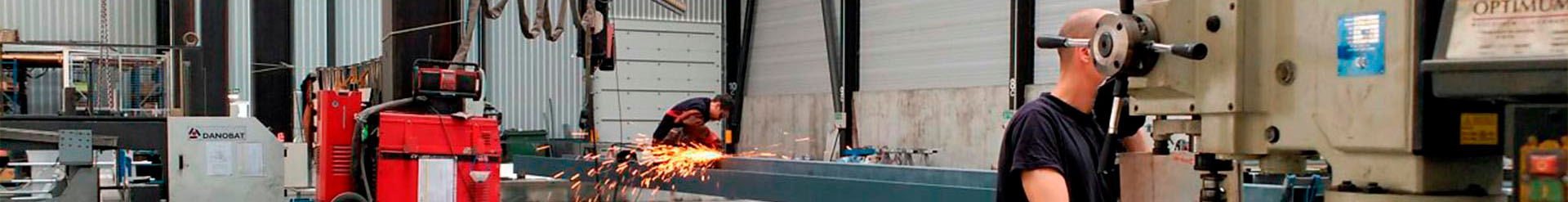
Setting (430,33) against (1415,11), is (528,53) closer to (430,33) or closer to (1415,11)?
(430,33)

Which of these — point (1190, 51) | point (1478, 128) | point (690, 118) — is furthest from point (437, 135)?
point (1478, 128)

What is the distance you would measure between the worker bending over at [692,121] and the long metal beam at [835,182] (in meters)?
0.29

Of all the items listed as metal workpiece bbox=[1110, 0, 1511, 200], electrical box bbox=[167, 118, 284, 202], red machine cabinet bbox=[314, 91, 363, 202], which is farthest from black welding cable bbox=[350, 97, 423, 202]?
metal workpiece bbox=[1110, 0, 1511, 200]

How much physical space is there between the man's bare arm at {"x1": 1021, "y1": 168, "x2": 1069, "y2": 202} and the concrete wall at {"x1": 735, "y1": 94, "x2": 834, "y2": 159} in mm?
15744

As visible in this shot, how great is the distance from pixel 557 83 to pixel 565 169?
686 cm

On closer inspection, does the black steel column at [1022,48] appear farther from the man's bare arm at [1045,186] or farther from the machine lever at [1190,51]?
the machine lever at [1190,51]

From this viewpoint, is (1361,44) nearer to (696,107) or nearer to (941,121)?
(696,107)

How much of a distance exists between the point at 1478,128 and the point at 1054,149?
3.21ft

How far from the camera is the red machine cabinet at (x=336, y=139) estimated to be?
30.5ft

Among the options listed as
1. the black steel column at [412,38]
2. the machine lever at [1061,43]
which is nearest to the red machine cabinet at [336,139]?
the black steel column at [412,38]

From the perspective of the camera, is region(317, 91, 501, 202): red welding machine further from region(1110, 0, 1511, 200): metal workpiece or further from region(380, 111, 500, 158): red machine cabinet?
region(1110, 0, 1511, 200): metal workpiece

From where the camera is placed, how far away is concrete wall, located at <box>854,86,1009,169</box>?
54.0 ft

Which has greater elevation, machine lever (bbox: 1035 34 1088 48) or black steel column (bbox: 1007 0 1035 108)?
black steel column (bbox: 1007 0 1035 108)

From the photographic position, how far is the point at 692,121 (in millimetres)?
12555
